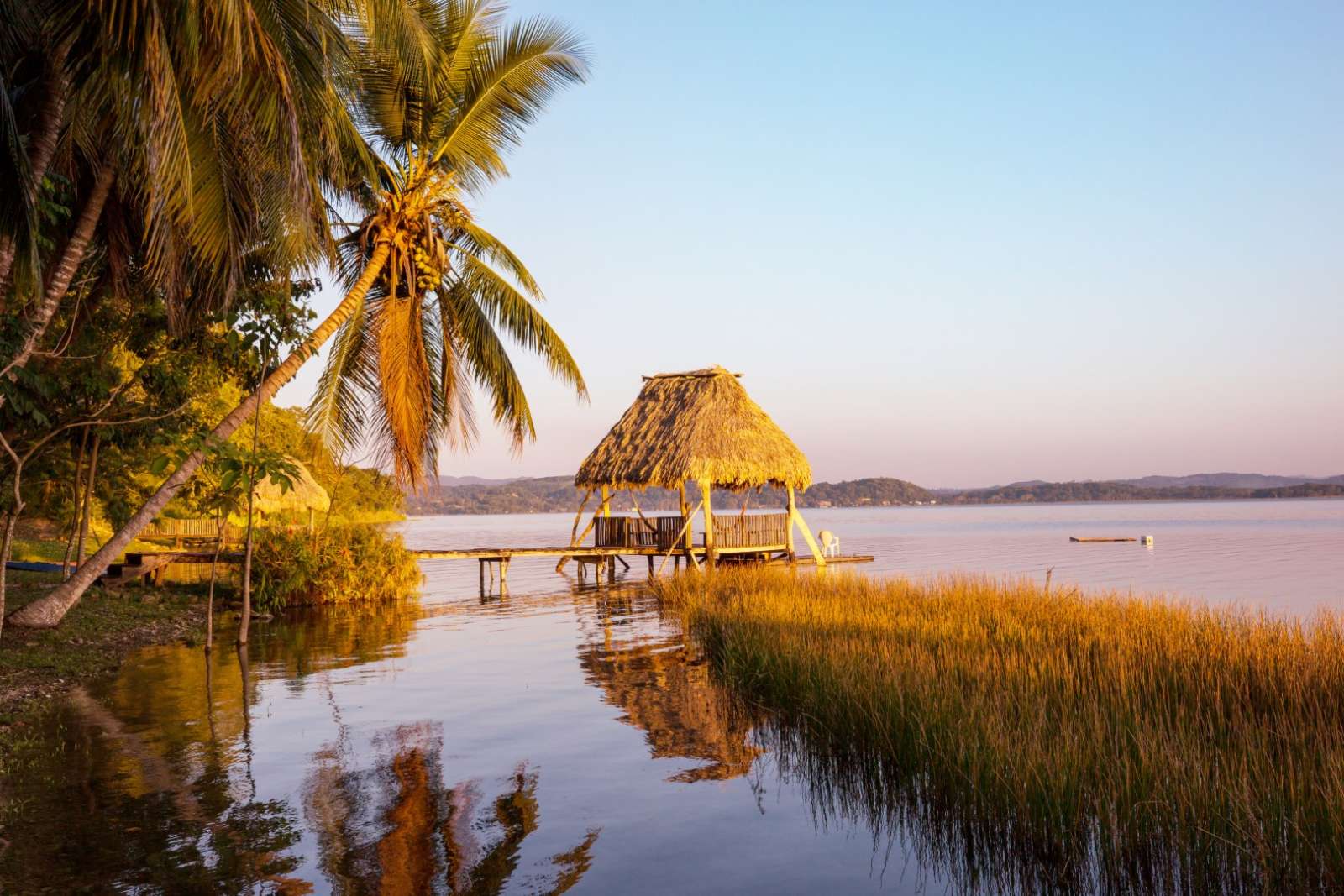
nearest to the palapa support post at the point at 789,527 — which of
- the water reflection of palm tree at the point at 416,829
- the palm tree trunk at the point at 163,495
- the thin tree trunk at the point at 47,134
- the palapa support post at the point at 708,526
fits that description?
the palapa support post at the point at 708,526

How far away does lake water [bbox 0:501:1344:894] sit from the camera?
470cm

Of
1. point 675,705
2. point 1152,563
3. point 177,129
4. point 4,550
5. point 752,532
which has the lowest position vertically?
point 1152,563

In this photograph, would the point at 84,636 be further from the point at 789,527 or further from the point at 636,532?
the point at 789,527

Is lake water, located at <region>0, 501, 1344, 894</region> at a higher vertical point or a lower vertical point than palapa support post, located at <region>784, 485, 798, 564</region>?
lower

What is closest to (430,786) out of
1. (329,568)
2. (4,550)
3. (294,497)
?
(4,550)

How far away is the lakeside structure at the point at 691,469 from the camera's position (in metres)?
21.9

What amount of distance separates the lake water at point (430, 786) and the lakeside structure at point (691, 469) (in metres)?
9.71

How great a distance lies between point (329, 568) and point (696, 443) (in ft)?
27.3

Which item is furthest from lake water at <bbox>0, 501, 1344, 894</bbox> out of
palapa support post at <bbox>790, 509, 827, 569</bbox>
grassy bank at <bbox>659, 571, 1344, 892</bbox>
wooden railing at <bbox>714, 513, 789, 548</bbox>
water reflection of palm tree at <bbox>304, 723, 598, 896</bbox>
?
palapa support post at <bbox>790, 509, 827, 569</bbox>

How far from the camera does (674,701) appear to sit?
8.94 meters

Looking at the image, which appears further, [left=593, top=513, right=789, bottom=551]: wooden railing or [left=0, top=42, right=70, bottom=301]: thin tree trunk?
[left=593, top=513, right=789, bottom=551]: wooden railing

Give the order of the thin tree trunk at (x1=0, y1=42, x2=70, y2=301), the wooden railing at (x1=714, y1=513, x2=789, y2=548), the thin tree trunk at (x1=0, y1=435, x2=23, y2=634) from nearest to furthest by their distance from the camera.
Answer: the thin tree trunk at (x1=0, y1=42, x2=70, y2=301)
the thin tree trunk at (x1=0, y1=435, x2=23, y2=634)
the wooden railing at (x1=714, y1=513, x2=789, y2=548)

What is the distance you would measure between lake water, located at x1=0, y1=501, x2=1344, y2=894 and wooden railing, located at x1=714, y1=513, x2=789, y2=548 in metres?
10.9

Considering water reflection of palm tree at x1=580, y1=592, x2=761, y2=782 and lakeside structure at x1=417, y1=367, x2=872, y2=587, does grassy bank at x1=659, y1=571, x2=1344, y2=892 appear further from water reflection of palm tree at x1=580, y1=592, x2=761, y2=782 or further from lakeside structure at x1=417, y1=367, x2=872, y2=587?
lakeside structure at x1=417, y1=367, x2=872, y2=587
